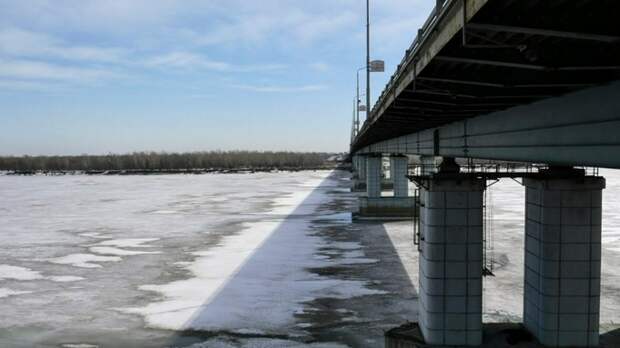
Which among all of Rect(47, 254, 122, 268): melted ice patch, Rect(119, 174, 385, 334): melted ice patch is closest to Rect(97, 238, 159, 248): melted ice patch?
Rect(47, 254, 122, 268): melted ice patch

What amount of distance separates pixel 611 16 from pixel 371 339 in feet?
39.6

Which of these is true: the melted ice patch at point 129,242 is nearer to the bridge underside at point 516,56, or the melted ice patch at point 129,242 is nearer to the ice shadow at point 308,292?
the ice shadow at point 308,292

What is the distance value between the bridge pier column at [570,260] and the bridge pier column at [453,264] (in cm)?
162

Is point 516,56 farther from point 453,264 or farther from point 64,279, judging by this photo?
point 64,279

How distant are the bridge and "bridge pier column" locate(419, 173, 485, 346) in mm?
26

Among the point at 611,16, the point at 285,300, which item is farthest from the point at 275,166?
the point at 611,16

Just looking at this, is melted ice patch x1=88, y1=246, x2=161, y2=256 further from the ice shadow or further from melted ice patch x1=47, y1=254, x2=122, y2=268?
the ice shadow

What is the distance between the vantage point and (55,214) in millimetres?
49312

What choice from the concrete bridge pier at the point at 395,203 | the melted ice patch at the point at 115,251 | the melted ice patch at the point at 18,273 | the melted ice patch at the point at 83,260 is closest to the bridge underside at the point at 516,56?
the melted ice patch at the point at 18,273

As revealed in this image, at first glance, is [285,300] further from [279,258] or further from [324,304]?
[279,258]

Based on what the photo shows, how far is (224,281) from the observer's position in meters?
22.5

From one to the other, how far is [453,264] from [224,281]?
37.1 feet

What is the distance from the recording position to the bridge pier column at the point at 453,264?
14109 mm

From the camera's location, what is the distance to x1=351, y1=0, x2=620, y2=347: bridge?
6.49 meters
